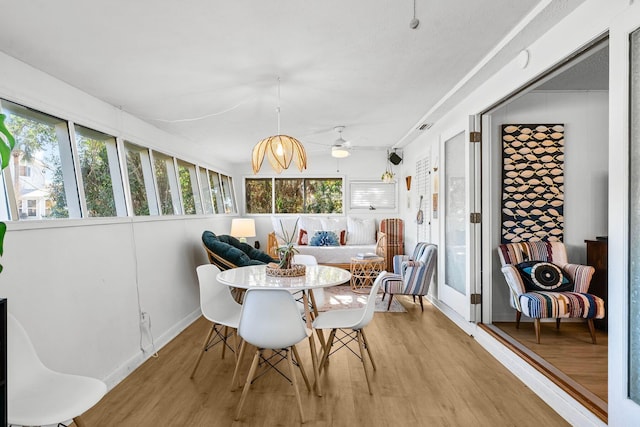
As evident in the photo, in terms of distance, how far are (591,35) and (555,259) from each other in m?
2.28

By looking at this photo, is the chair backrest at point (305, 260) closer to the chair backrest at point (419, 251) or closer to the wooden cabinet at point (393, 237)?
the chair backrest at point (419, 251)

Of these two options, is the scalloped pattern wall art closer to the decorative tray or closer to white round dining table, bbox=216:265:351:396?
white round dining table, bbox=216:265:351:396

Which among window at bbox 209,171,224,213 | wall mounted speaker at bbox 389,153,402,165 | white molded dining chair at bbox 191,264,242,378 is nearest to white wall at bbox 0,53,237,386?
white molded dining chair at bbox 191,264,242,378

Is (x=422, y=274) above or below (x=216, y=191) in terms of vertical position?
below

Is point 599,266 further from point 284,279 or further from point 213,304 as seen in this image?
point 213,304

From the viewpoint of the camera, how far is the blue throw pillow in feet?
22.3

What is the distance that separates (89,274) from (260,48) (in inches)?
77.0

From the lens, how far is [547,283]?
334cm

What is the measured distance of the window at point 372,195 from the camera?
23.8 feet

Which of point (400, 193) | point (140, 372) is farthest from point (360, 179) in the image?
point (140, 372)

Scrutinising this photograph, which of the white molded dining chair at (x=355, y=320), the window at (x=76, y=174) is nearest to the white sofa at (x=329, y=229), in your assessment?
the window at (x=76, y=174)

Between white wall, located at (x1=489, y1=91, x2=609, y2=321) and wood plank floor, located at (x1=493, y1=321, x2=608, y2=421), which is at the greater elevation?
white wall, located at (x1=489, y1=91, x2=609, y2=321)

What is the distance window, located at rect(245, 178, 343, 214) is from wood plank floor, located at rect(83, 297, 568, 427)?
4216 millimetres

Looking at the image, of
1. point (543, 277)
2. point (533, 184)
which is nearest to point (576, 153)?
point (533, 184)
